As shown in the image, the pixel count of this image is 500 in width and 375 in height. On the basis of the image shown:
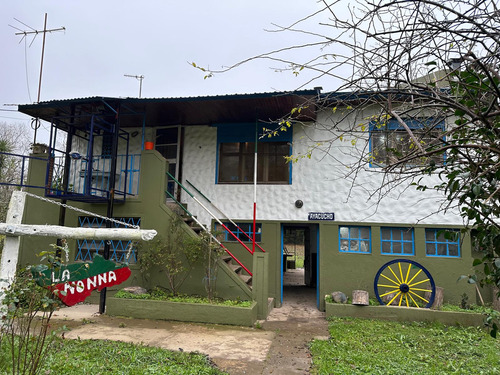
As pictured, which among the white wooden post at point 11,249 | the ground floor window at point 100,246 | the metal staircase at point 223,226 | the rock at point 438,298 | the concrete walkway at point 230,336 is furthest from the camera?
the ground floor window at point 100,246

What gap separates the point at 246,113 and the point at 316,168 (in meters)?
2.44

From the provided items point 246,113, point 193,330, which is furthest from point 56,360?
point 246,113

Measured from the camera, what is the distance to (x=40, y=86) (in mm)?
9906

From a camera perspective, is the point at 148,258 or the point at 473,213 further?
the point at 148,258

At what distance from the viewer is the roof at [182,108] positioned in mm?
8264

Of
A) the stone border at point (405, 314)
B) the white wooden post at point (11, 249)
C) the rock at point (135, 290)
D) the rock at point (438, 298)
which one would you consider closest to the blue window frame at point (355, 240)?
the stone border at point (405, 314)

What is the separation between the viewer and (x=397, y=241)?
28.9 feet

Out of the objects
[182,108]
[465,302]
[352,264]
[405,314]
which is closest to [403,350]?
[405,314]

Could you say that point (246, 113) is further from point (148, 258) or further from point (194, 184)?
point (148, 258)

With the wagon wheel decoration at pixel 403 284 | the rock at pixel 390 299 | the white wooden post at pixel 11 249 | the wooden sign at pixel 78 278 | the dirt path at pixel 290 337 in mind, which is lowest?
the dirt path at pixel 290 337

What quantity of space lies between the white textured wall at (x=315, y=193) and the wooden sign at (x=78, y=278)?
5.96m

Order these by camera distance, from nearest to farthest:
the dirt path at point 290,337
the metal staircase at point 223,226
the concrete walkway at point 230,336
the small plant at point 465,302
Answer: the dirt path at point 290,337, the concrete walkway at point 230,336, the small plant at point 465,302, the metal staircase at point 223,226

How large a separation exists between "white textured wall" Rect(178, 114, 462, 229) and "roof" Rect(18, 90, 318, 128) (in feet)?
2.62

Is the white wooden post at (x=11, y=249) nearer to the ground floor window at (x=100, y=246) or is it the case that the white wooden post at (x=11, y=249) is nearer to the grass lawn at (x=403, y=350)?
the grass lawn at (x=403, y=350)
